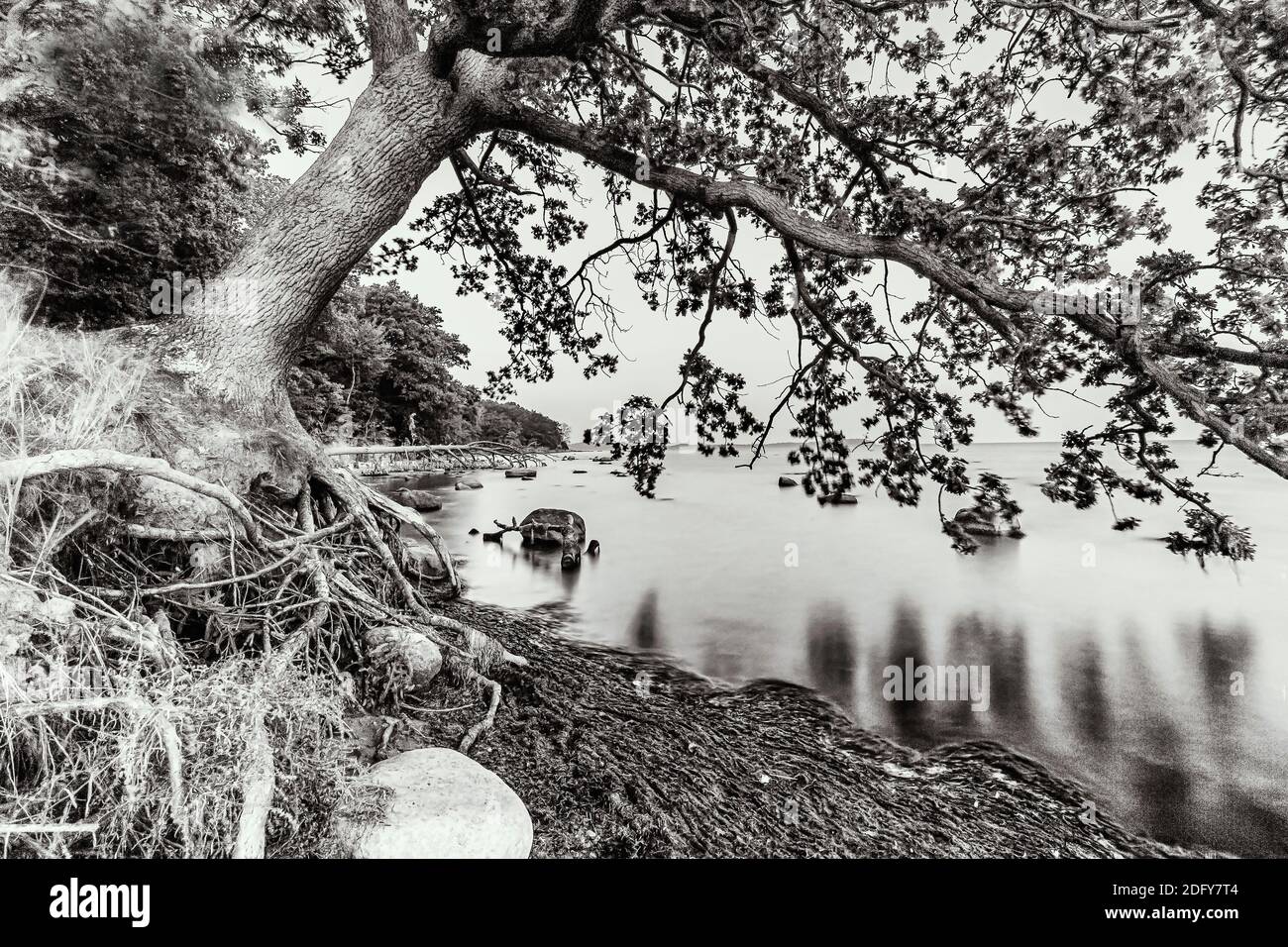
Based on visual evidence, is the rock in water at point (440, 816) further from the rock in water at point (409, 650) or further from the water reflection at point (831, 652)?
the water reflection at point (831, 652)

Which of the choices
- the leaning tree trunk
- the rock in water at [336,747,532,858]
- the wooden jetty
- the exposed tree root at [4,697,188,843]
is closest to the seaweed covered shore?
the rock in water at [336,747,532,858]

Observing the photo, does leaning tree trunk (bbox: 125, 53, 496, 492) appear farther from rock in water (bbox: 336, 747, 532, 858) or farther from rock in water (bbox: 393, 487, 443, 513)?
rock in water (bbox: 393, 487, 443, 513)

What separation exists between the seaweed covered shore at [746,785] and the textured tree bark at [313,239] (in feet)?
9.95

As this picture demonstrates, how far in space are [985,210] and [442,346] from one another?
20.4 m

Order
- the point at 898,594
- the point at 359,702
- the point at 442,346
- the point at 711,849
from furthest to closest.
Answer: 1. the point at 442,346
2. the point at 898,594
3. the point at 359,702
4. the point at 711,849

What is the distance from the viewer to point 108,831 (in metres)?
1.84

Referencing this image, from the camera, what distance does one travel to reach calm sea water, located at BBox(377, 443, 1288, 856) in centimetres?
488

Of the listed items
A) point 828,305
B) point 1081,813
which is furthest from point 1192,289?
point 1081,813

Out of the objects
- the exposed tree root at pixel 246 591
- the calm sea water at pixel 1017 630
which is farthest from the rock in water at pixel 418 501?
the exposed tree root at pixel 246 591

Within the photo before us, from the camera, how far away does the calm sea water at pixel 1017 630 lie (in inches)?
192

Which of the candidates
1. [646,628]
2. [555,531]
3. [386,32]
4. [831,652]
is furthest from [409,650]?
[555,531]

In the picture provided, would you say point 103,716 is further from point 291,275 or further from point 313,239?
point 313,239

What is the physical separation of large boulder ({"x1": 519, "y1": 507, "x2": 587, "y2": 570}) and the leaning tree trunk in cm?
881
